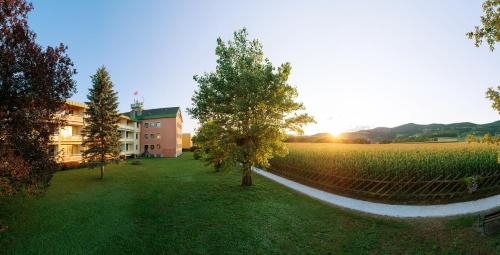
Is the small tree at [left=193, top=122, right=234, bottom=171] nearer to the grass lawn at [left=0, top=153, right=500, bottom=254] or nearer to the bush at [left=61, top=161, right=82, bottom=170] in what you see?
the grass lawn at [left=0, top=153, right=500, bottom=254]

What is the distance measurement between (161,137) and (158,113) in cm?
720

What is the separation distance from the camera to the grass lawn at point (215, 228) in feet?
33.4

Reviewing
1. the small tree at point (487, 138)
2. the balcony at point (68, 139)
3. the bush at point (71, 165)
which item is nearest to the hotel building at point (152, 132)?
the balcony at point (68, 139)

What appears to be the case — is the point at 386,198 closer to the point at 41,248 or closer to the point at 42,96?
the point at 41,248

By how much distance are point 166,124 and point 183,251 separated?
172ft

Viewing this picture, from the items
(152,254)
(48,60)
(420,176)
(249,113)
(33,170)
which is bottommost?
(152,254)

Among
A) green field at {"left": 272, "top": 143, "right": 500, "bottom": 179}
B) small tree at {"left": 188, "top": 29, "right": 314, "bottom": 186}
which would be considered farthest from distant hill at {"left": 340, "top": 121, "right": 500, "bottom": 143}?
small tree at {"left": 188, "top": 29, "right": 314, "bottom": 186}

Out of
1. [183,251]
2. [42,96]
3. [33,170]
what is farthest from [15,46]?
[183,251]

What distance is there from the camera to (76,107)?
120 ft

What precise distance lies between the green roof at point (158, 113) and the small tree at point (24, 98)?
48.0 meters

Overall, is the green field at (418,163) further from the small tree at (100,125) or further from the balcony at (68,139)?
the balcony at (68,139)

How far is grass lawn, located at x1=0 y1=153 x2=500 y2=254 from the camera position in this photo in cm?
1020

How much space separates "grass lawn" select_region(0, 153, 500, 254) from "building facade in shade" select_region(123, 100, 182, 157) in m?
41.0

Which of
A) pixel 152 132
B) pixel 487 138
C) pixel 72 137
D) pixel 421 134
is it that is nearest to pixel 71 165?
pixel 72 137
